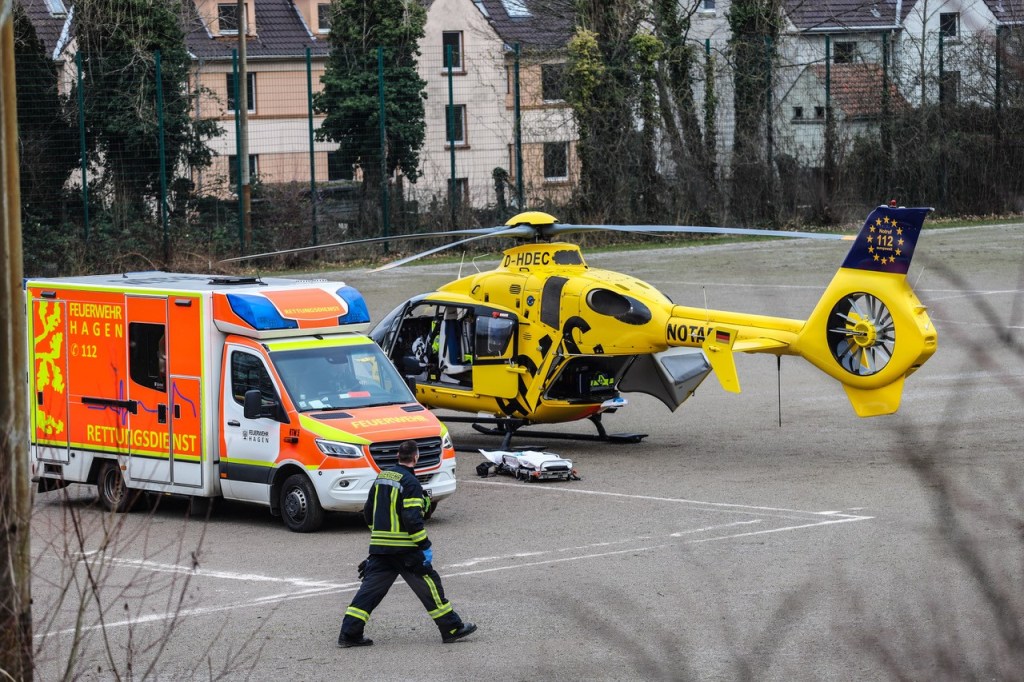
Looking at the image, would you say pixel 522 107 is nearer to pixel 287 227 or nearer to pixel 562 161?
pixel 562 161

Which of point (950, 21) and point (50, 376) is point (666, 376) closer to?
point (50, 376)

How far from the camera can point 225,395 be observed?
660 inches

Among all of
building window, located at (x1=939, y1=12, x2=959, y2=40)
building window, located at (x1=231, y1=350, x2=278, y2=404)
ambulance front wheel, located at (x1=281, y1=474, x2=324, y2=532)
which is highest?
building window, located at (x1=939, y1=12, x2=959, y2=40)

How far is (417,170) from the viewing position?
3850 cm

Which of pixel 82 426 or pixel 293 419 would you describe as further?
pixel 82 426

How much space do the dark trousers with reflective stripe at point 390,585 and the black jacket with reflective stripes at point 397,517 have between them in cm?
7

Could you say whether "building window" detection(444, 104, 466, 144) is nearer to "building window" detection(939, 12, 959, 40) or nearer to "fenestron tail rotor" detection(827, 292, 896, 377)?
"fenestron tail rotor" detection(827, 292, 896, 377)

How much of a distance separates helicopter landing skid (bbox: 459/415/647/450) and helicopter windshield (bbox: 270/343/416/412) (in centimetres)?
302

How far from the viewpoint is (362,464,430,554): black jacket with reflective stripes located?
11453 mm

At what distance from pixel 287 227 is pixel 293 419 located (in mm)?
21570

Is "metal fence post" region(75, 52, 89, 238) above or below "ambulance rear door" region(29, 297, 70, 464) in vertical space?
above

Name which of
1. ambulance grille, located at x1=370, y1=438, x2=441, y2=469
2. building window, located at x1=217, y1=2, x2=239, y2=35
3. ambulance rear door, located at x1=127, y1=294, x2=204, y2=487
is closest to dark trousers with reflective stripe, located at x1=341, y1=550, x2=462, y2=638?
ambulance grille, located at x1=370, y1=438, x2=441, y2=469

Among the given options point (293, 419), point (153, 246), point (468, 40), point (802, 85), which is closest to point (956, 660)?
point (293, 419)

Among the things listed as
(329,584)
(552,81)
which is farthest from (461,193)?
(329,584)
